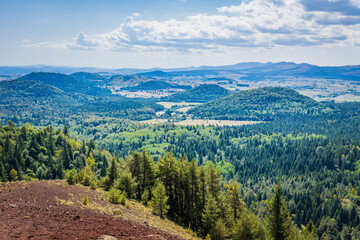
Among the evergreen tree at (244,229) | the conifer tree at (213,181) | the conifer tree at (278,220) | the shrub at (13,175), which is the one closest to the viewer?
the conifer tree at (278,220)

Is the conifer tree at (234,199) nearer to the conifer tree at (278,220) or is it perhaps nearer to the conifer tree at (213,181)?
the conifer tree at (213,181)

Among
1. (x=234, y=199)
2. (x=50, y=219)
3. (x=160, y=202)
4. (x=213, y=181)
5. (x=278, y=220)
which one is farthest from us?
(x=213, y=181)

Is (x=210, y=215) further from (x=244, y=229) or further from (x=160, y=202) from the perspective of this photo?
(x=160, y=202)

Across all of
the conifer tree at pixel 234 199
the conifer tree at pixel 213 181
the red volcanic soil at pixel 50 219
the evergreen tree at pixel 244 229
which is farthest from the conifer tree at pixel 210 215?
the red volcanic soil at pixel 50 219

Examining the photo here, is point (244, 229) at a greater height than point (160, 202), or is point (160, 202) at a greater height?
point (160, 202)

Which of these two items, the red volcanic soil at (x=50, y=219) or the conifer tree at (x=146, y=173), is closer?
the red volcanic soil at (x=50, y=219)

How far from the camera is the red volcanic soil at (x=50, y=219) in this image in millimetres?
33844

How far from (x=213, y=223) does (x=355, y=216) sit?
13020 centimetres

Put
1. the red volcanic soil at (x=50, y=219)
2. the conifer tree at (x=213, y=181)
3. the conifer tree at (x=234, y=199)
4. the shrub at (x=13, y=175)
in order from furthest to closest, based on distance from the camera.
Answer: the shrub at (x=13, y=175) < the conifer tree at (x=213, y=181) < the conifer tree at (x=234, y=199) < the red volcanic soil at (x=50, y=219)

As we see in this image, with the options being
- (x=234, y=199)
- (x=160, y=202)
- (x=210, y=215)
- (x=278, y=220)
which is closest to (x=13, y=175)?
(x=160, y=202)

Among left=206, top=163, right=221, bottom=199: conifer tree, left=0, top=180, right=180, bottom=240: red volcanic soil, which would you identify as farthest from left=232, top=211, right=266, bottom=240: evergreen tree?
left=0, top=180, right=180, bottom=240: red volcanic soil

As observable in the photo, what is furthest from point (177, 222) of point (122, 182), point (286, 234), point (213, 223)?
point (286, 234)

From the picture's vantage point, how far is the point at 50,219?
38.7m

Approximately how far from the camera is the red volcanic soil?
1332 inches
